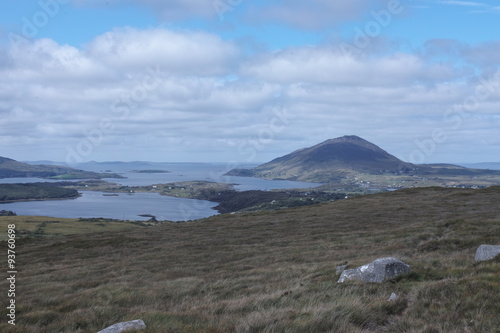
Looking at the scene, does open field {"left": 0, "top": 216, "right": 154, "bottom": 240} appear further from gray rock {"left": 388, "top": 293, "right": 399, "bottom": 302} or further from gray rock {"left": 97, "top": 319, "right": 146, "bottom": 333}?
gray rock {"left": 388, "top": 293, "right": 399, "bottom": 302}

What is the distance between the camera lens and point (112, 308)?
1424cm

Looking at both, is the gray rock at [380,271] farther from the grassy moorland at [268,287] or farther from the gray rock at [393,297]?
the gray rock at [393,297]

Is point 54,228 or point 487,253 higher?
point 487,253

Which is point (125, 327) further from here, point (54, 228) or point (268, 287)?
point (54, 228)

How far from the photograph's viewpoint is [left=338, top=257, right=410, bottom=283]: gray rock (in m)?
14.4

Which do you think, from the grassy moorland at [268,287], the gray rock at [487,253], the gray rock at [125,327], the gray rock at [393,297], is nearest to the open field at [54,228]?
the grassy moorland at [268,287]

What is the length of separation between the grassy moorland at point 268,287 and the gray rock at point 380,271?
519 millimetres

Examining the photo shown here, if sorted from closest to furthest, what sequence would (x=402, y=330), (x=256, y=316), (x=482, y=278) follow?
(x=402, y=330), (x=256, y=316), (x=482, y=278)

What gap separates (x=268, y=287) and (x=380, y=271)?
491 cm

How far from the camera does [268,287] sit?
16562 millimetres

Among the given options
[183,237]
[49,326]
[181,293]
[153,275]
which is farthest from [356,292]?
[183,237]

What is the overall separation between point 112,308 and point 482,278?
43.2 feet

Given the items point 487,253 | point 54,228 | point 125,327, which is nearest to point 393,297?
point 487,253

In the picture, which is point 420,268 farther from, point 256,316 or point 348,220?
point 348,220
